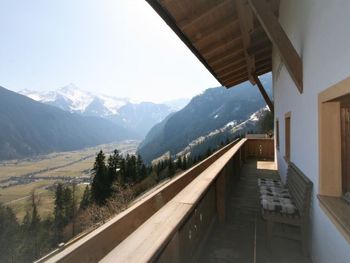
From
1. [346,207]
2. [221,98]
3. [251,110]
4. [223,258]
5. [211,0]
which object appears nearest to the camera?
[346,207]

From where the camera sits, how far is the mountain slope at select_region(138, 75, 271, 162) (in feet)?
461

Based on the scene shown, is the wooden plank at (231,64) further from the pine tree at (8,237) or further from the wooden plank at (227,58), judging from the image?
the pine tree at (8,237)

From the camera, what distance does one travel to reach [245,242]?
2.99 m

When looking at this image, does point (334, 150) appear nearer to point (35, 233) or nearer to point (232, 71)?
point (232, 71)

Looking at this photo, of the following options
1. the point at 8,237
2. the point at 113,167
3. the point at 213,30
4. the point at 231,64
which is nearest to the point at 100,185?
the point at 113,167

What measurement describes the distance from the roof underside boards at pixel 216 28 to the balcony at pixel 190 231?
7.20 feet

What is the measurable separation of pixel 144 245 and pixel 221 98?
579 feet

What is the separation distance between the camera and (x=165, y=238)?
1.04m

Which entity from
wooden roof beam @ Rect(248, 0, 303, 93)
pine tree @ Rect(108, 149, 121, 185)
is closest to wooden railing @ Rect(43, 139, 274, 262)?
wooden roof beam @ Rect(248, 0, 303, 93)

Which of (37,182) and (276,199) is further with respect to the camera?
(37,182)

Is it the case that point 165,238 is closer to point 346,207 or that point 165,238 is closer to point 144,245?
point 144,245

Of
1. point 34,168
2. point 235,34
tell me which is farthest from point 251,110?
point 235,34

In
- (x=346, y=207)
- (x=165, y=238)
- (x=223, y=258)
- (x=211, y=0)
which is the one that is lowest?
(x=223, y=258)

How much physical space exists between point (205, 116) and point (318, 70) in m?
164
